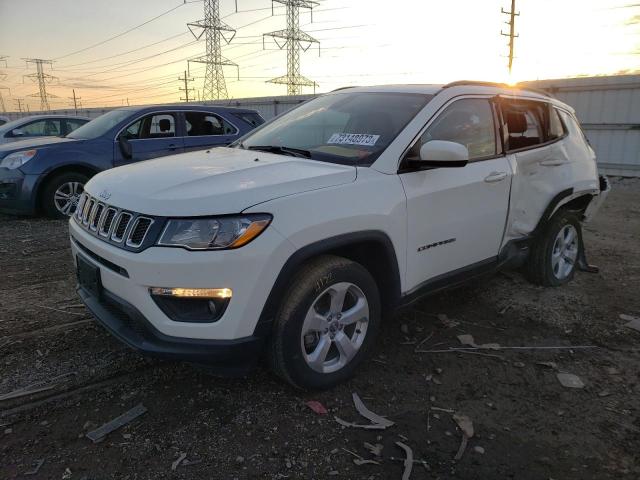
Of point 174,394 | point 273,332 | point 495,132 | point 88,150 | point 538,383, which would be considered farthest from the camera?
point 88,150

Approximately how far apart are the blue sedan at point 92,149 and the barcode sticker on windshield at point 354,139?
13.2 feet

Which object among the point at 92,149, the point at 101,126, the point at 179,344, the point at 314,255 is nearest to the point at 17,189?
the point at 92,149

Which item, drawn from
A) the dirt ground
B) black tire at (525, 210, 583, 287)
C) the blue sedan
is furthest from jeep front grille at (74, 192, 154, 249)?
the blue sedan

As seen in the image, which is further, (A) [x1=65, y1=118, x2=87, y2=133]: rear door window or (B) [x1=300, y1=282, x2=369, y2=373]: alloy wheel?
(A) [x1=65, y1=118, x2=87, y2=133]: rear door window

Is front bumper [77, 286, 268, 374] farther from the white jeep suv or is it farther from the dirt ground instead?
the dirt ground

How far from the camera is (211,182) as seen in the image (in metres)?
2.70

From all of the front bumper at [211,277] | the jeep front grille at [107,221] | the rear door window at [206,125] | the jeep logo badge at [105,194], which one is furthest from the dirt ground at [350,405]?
the rear door window at [206,125]

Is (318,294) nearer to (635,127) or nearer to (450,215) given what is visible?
(450,215)

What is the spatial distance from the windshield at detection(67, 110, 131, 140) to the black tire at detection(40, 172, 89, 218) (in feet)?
2.12

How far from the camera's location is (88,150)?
24.4 ft

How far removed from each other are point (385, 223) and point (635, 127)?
1090 centimetres

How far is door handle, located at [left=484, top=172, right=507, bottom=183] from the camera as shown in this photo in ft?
12.0

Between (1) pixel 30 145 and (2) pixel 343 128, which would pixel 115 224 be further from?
(1) pixel 30 145

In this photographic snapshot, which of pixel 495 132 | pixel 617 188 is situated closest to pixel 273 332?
pixel 495 132
